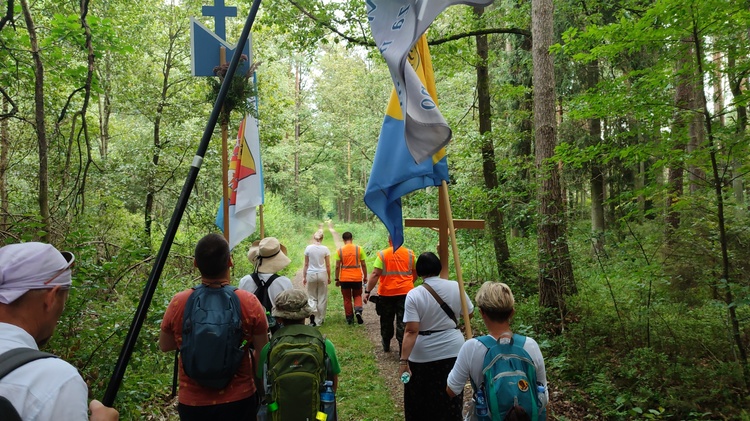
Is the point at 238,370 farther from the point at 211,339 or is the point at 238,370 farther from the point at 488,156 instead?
the point at 488,156

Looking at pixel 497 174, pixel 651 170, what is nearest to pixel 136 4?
pixel 497 174

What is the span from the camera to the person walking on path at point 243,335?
3055 millimetres

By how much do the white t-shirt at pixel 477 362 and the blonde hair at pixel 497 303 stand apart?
0.18 metres

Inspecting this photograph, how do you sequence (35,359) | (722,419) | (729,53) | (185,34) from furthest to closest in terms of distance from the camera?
(185,34) → (729,53) → (722,419) → (35,359)

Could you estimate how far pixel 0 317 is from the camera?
1.60 m

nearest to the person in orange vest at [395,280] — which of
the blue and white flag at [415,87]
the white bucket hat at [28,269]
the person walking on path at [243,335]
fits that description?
the blue and white flag at [415,87]

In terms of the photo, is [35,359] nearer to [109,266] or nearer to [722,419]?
[109,266]

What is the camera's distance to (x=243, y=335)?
3145 millimetres

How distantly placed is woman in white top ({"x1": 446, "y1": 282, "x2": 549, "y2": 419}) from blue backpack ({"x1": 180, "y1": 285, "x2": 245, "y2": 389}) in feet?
4.60

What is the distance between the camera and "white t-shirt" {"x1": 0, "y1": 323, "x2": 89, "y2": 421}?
140 centimetres

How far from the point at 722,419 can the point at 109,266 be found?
234 inches

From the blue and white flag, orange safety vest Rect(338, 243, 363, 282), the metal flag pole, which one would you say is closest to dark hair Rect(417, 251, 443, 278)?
the blue and white flag

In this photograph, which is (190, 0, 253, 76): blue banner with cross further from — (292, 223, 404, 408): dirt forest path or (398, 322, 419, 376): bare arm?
(292, 223, 404, 408): dirt forest path

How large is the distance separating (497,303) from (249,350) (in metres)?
1.74
